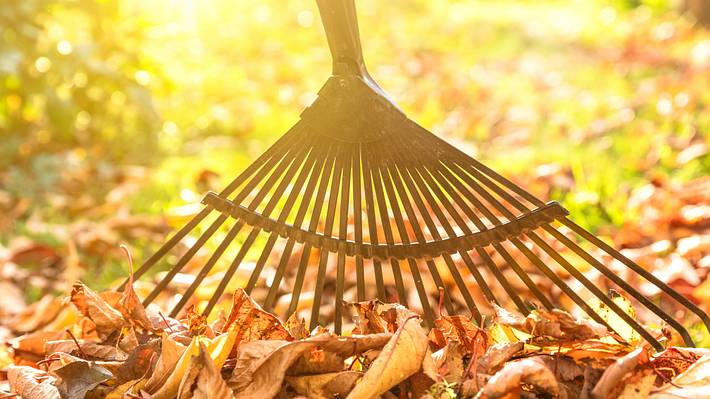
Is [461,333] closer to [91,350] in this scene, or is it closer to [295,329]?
[295,329]

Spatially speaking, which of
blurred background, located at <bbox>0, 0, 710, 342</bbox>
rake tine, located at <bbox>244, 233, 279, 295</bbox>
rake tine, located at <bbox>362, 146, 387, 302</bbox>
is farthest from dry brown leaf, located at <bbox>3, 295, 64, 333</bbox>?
rake tine, located at <bbox>362, 146, 387, 302</bbox>

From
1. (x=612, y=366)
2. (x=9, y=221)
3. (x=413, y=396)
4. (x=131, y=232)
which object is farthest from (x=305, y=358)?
(x=9, y=221)

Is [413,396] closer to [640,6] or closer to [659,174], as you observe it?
[659,174]

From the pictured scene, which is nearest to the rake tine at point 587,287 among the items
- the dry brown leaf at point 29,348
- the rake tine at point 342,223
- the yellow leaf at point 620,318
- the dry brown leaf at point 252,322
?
the yellow leaf at point 620,318

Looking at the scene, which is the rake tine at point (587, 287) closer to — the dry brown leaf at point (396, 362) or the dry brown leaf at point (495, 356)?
the dry brown leaf at point (495, 356)

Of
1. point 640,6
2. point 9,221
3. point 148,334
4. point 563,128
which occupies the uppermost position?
point 640,6

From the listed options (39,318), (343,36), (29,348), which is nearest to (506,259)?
(343,36)
